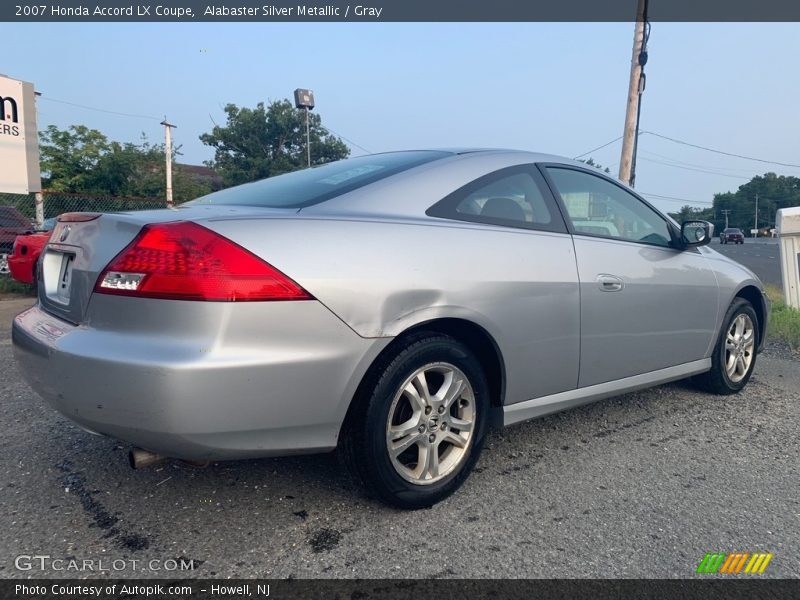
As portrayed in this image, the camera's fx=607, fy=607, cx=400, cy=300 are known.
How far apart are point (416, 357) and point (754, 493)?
5.57 feet

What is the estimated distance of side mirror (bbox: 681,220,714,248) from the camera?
3.77 meters

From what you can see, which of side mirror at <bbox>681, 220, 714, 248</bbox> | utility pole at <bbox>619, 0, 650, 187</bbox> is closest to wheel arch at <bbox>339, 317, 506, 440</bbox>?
side mirror at <bbox>681, 220, 714, 248</bbox>

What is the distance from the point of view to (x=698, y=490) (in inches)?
107

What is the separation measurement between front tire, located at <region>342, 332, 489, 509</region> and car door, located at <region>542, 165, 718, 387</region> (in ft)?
2.54

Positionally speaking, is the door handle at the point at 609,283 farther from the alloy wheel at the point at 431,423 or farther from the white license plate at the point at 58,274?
the white license plate at the point at 58,274

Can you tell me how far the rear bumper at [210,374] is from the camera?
1.93 meters

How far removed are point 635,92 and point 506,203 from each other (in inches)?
484

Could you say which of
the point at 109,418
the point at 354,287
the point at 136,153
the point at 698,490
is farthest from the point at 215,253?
the point at 136,153

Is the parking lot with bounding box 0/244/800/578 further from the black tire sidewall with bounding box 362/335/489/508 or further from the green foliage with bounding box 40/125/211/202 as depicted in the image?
the green foliage with bounding box 40/125/211/202

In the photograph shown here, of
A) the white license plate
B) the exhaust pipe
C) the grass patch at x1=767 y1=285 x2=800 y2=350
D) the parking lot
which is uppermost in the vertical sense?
the white license plate

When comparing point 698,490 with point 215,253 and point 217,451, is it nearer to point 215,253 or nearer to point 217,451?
point 217,451
